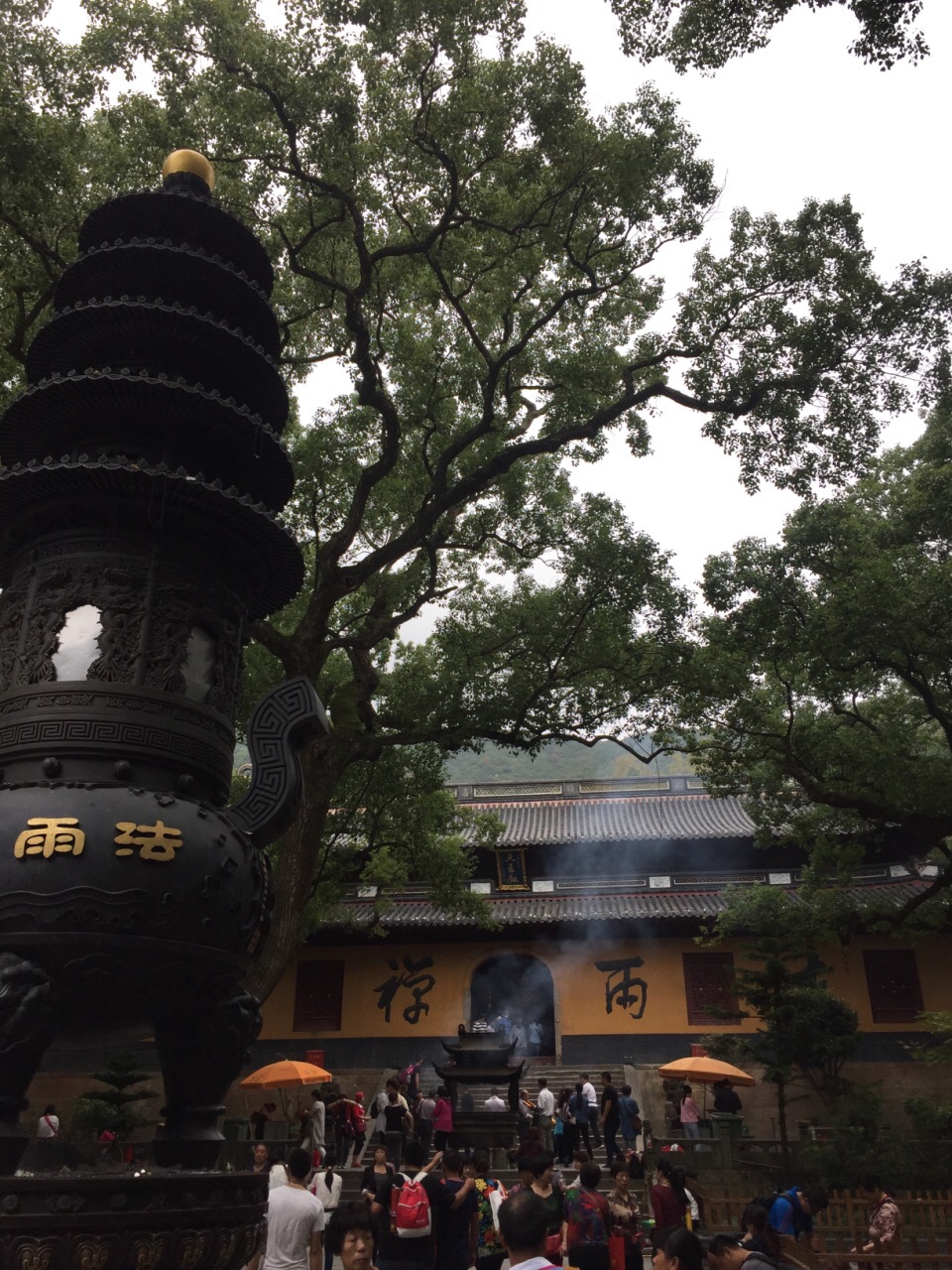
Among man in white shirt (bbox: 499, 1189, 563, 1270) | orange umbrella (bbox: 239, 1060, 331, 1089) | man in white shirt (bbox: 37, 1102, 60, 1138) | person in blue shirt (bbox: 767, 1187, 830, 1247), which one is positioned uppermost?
orange umbrella (bbox: 239, 1060, 331, 1089)

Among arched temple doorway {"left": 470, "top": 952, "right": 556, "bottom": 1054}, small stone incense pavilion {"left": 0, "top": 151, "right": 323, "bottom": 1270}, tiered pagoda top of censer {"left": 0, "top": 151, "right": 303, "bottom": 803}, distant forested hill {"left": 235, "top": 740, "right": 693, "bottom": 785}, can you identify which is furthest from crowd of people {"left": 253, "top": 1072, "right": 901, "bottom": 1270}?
distant forested hill {"left": 235, "top": 740, "right": 693, "bottom": 785}

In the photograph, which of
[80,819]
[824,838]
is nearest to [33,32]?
[80,819]

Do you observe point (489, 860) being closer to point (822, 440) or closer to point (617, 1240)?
point (822, 440)

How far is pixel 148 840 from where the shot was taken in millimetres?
3660

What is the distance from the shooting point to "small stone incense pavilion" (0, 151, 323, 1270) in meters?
3.45

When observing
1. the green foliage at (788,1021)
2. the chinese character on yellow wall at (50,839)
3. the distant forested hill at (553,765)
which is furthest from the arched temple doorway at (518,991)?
the distant forested hill at (553,765)

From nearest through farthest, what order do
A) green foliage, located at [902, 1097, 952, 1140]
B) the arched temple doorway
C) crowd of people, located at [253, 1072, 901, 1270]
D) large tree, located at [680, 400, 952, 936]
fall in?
crowd of people, located at [253, 1072, 901, 1270] < large tree, located at [680, 400, 952, 936] < green foliage, located at [902, 1097, 952, 1140] < the arched temple doorway

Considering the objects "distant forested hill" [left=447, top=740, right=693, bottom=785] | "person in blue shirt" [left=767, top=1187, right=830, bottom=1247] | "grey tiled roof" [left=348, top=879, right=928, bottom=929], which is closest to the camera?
"person in blue shirt" [left=767, top=1187, right=830, bottom=1247]

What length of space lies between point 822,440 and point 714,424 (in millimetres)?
1285

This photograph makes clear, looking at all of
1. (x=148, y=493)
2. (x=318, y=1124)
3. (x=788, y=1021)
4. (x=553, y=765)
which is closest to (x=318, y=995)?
(x=318, y=1124)

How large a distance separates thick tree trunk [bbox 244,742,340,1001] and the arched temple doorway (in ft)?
51.9

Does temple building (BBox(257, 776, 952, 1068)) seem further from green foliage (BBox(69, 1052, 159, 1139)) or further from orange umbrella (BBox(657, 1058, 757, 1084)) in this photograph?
green foliage (BBox(69, 1052, 159, 1139))

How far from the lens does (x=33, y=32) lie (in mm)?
8898

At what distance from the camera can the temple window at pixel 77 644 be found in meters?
4.12
